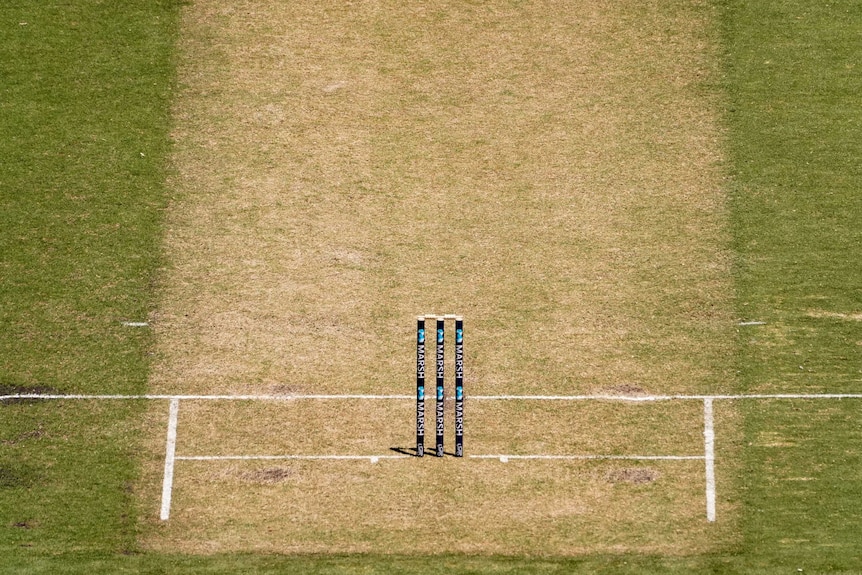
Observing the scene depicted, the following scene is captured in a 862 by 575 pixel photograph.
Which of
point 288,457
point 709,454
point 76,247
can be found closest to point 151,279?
point 76,247

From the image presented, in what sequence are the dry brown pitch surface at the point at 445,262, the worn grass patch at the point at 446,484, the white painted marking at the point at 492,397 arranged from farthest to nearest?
1. the white painted marking at the point at 492,397
2. the dry brown pitch surface at the point at 445,262
3. the worn grass patch at the point at 446,484

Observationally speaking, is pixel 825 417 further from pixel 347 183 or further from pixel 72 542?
pixel 72 542

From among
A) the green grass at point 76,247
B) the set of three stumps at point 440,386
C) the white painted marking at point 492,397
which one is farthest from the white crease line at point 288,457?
the white painted marking at point 492,397

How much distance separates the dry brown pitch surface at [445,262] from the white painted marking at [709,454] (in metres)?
0.15

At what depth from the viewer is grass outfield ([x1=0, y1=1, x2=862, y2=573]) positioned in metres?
31.0

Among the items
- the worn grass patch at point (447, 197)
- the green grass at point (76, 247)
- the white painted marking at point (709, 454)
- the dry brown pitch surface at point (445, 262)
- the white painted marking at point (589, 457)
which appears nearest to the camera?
the white painted marking at point (709, 454)

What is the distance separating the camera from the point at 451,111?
38344mm

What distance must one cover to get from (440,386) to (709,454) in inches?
210

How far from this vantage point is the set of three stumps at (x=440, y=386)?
30.8 m

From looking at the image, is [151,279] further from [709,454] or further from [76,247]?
[709,454]

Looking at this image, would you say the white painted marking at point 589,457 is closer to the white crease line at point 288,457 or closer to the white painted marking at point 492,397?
the white painted marking at point 492,397

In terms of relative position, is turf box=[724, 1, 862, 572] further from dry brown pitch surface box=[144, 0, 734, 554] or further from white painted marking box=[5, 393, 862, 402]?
dry brown pitch surface box=[144, 0, 734, 554]

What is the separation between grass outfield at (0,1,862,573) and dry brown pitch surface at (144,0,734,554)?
54cm

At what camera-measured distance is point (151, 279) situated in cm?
3531
